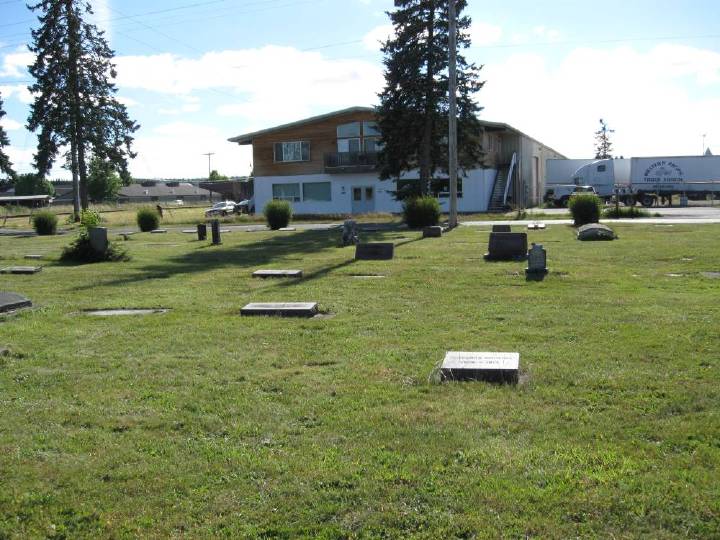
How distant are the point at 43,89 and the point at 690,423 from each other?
161 ft

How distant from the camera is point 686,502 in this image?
360 centimetres

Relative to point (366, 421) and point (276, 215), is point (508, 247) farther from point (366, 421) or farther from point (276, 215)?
point (276, 215)

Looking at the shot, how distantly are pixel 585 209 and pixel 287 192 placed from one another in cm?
3126

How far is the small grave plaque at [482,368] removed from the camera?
5809 mm

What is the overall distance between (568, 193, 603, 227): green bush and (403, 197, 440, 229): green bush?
533cm

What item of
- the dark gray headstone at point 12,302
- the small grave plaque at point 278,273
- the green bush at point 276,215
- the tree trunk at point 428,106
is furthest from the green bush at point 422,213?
the dark gray headstone at point 12,302

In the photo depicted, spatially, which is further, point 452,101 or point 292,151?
point 292,151

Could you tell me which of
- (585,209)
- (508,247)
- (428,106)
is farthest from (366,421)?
(428,106)

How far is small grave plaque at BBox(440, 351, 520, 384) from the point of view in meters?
5.81

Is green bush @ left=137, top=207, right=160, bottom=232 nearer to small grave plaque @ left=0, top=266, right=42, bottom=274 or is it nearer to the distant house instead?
small grave plaque @ left=0, top=266, right=42, bottom=274

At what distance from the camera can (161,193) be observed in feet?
454

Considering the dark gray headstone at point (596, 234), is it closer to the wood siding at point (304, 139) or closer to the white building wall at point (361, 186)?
the white building wall at point (361, 186)

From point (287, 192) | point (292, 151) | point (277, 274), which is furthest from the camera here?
point (287, 192)

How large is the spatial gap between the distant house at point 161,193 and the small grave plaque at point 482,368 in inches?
4634
